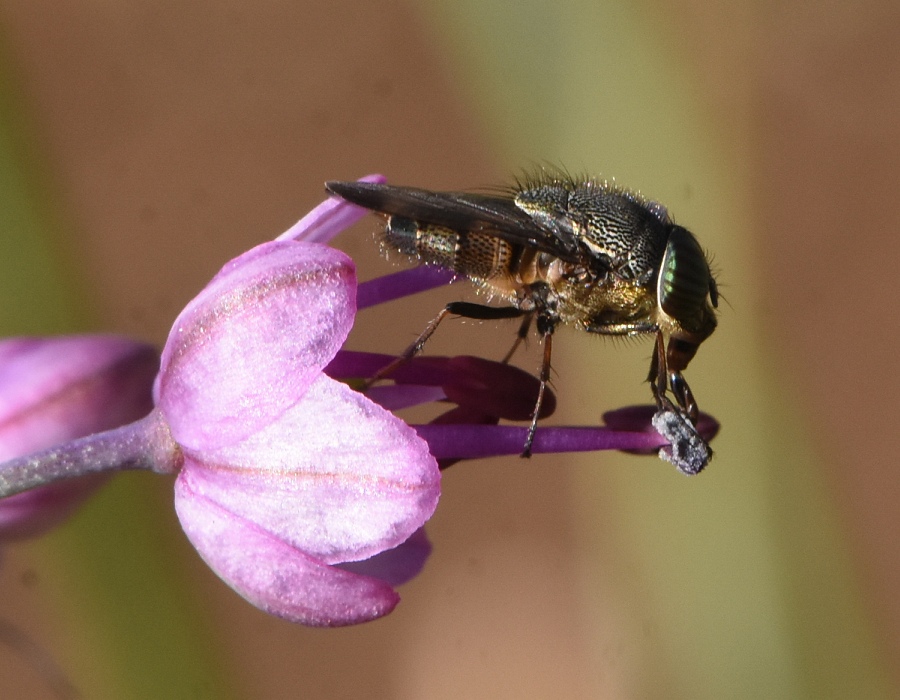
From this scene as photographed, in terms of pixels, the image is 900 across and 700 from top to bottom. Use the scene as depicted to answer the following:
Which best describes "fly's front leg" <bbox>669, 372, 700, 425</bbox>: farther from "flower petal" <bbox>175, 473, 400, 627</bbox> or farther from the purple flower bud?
the purple flower bud

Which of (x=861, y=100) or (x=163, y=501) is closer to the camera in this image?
(x=163, y=501)

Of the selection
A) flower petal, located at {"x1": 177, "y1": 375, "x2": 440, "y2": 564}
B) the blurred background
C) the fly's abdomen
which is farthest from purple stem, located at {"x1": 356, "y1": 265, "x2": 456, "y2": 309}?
the blurred background

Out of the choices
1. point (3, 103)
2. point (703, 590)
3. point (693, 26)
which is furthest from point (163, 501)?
point (693, 26)

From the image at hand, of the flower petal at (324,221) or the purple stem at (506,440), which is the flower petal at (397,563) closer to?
the purple stem at (506,440)

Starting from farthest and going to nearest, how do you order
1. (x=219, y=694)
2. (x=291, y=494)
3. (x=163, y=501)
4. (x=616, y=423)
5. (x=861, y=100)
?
(x=861, y=100), (x=163, y=501), (x=219, y=694), (x=616, y=423), (x=291, y=494)

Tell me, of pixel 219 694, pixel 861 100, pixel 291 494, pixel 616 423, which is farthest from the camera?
pixel 861 100

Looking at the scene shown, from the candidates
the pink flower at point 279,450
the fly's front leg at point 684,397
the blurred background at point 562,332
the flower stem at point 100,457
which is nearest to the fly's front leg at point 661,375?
the fly's front leg at point 684,397

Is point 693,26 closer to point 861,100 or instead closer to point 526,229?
point 861,100
